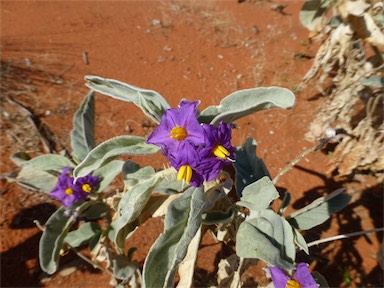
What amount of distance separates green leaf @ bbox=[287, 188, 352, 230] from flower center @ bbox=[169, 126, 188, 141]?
0.59 meters

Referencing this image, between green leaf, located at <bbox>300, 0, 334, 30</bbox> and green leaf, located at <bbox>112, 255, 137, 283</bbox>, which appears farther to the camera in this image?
green leaf, located at <bbox>300, 0, 334, 30</bbox>

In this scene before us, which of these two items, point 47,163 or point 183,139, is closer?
point 183,139

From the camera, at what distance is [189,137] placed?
3.19 ft

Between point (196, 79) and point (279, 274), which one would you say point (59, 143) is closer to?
point (196, 79)

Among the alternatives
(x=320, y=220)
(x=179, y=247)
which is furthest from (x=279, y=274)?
(x=179, y=247)

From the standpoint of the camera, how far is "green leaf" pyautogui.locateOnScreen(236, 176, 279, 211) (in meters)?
1.05

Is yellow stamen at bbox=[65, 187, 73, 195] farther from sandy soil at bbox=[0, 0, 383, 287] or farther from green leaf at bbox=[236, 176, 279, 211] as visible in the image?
green leaf at bbox=[236, 176, 279, 211]

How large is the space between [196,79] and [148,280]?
76.3 inches

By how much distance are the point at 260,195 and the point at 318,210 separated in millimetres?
311

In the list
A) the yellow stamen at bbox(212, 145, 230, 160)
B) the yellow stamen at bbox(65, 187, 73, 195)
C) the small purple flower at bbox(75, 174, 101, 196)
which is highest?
the yellow stamen at bbox(212, 145, 230, 160)

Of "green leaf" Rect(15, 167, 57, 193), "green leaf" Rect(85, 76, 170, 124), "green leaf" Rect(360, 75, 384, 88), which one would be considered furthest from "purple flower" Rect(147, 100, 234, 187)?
"green leaf" Rect(360, 75, 384, 88)

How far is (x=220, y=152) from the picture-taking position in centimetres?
97

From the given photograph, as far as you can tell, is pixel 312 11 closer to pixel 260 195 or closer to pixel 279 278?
pixel 260 195

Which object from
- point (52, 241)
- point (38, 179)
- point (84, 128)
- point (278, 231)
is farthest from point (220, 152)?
point (38, 179)
